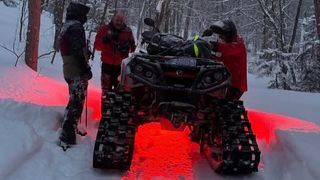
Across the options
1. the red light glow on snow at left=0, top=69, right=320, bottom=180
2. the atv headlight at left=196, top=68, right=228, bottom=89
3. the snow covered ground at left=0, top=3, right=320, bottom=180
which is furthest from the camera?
the red light glow on snow at left=0, top=69, right=320, bottom=180

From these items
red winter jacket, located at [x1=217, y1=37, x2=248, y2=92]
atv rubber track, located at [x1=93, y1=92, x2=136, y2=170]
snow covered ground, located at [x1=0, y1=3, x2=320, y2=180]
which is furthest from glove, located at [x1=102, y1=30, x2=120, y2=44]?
atv rubber track, located at [x1=93, y1=92, x2=136, y2=170]

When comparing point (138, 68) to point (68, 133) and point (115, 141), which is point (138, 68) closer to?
point (115, 141)

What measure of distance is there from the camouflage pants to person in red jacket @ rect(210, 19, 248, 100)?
231 centimetres

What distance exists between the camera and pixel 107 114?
664 cm

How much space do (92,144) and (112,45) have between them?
251 cm

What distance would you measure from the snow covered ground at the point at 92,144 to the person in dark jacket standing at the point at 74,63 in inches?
11.7

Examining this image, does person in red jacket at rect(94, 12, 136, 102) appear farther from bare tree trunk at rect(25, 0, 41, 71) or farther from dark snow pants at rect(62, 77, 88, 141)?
bare tree trunk at rect(25, 0, 41, 71)

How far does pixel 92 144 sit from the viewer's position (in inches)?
291

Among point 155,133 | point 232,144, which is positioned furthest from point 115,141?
point 155,133

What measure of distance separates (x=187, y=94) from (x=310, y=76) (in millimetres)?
12016

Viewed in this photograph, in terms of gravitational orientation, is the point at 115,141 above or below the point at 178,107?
below

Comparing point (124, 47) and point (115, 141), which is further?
point (124, 47)

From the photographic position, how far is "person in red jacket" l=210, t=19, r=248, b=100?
7984 millimetres

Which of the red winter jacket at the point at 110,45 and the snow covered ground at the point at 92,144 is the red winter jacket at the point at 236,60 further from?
the red winter jacket at the point at 110,45
